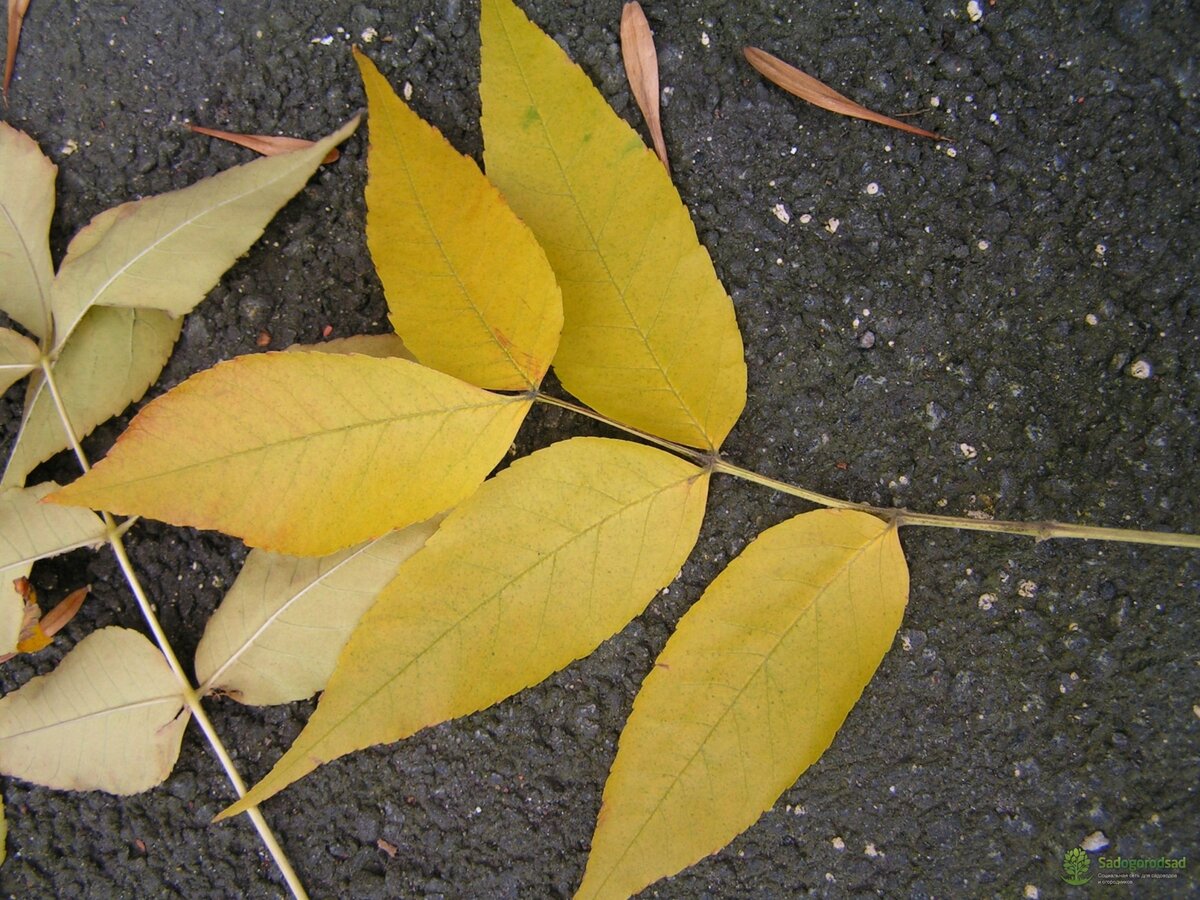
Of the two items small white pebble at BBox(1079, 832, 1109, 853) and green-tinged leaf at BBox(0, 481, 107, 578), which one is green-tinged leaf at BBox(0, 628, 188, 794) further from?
small white pebble at BBox(1079, 832, 1109, 853)

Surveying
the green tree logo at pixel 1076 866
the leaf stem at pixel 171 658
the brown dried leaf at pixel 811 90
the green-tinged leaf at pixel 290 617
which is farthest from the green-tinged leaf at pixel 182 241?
the green tree logo at pixel 1076 866

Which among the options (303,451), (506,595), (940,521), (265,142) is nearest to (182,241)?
(265,142)

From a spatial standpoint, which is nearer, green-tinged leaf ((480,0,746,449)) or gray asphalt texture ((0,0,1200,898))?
green-tinged leaf ((480,0,746,449))

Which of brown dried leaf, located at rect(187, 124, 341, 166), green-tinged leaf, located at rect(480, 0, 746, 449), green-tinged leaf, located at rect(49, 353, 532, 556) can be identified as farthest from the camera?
brown dried leaf, located at rect(187, 124, 341, 166)

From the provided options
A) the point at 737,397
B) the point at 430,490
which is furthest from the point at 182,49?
the point at 737,397

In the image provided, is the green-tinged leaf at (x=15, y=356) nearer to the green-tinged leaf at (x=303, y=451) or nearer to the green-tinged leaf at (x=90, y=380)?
the green-tinged leaf at (x=90, y=380)

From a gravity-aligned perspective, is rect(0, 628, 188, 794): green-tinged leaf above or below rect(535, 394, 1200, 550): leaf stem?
below

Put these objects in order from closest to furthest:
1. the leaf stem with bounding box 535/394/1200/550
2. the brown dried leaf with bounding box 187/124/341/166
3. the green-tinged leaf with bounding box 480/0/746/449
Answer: the green-tinged leaf with bounding box 480/0/746/449 < the leaf stem with bounding box 535/394/1200/550 < the brown dried leaf with bounding box 187/124/341/166

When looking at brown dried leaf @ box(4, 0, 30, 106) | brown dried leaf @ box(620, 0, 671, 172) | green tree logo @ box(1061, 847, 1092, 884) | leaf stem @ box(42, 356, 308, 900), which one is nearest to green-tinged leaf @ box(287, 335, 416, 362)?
leaf stem @ box(42, 356, 308, 900)
